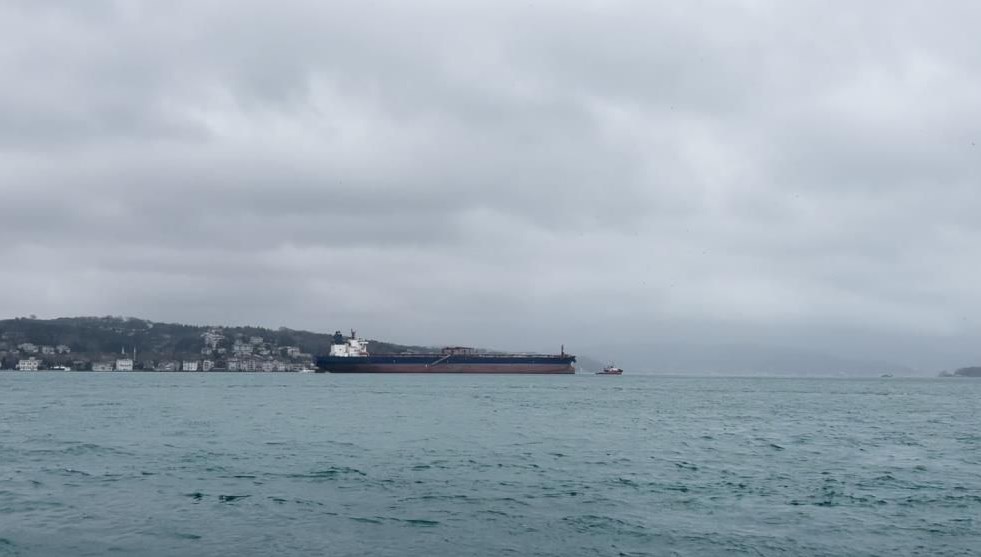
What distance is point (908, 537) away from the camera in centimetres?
2027

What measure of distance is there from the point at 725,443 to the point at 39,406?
5297 centimetres

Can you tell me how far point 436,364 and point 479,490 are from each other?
165m

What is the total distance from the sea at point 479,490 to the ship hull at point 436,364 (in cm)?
13830

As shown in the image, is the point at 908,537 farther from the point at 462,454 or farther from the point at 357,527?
the point at 462,454

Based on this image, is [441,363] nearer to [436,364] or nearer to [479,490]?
[436,364]

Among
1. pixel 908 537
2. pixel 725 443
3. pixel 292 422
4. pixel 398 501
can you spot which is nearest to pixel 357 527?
pixel 398 501

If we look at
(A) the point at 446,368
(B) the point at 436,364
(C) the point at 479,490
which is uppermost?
(B) the point at 436,364

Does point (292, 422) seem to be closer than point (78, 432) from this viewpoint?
No

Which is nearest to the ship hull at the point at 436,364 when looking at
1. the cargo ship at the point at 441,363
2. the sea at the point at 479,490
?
the cargo ship at the point at 441,363

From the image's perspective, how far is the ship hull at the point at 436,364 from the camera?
618 feet

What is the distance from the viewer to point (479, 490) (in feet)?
85.9

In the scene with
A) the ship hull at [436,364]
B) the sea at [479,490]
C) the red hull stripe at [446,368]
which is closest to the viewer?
the sea at [479,490]

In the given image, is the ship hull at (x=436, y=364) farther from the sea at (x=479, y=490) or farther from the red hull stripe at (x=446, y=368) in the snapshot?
the sea at (x=479, y=490)

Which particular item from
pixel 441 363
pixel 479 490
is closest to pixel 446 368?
pixel 441 363
